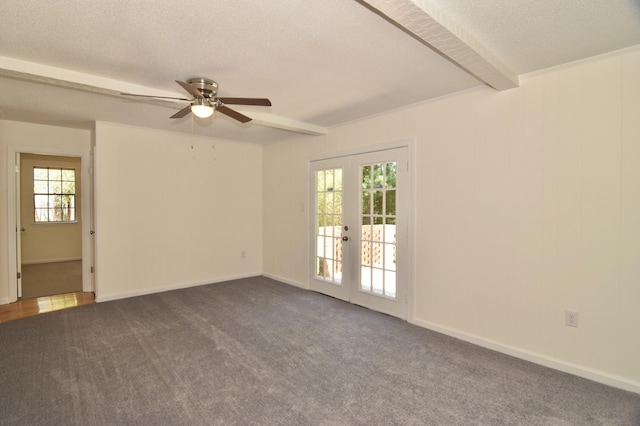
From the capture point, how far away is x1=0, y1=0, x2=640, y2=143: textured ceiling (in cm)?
188

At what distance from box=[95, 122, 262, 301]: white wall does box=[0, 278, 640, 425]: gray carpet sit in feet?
3.51

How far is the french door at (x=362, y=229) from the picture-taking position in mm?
3814

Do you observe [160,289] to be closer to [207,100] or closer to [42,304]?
[42,304]

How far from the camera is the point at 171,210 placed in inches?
200

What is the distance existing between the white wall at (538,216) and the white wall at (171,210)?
3203 mm

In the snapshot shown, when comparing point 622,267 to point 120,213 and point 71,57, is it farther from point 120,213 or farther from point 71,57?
point 120,213

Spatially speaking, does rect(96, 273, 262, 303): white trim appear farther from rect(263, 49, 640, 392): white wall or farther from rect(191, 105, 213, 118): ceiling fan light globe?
rect(263, 49, 640, 392): white wall

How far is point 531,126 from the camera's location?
110 inches

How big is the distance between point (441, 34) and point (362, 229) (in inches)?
106

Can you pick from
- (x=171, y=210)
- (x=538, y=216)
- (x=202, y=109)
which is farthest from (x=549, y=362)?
(x=171, y=210)

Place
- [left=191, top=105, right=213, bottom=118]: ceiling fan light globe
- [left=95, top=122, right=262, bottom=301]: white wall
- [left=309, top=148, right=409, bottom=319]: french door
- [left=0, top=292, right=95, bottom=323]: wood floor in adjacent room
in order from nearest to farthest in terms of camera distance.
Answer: [left=191, top=105, right=213, bottom=118]: ceiling fan light globe, [left=309, top=148, right=409, bottom=319]: french door, [left=0, top=292, right=95, bottom=323]: wood floor in adjacent room, [left=95, top=122, right=262, bottom=301]: white wall

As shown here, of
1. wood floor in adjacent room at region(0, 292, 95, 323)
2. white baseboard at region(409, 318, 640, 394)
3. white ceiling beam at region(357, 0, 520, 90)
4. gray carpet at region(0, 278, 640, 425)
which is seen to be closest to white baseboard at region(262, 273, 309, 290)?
gray carpet at region(0, 278, 640, 425)

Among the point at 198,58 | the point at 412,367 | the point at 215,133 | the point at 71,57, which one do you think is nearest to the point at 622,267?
the point at 412,367

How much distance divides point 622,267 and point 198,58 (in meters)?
3.58
